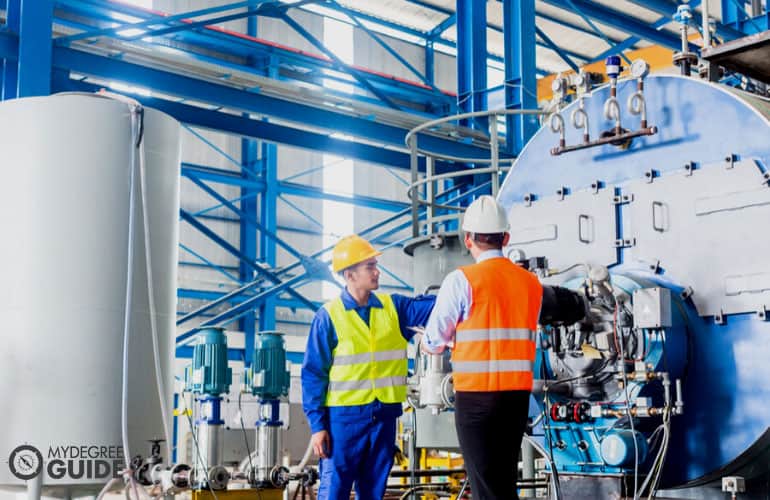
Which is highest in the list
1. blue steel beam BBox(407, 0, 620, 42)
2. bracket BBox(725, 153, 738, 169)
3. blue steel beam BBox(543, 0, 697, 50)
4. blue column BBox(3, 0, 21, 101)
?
blue steel beam BBox(407, 0, 620, 42)

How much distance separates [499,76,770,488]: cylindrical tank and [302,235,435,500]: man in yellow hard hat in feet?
5.10

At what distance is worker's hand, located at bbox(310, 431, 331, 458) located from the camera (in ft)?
16.6

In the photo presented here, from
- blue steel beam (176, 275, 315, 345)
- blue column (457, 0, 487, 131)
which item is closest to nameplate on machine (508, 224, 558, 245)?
blue column (457, 0, 487, 131)

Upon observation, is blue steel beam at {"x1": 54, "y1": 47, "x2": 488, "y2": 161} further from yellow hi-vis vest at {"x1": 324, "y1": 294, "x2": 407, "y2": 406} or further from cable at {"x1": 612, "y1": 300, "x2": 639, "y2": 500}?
cable at {"x1": 612, "y1": 300, "x2": 639, "y2": 500}

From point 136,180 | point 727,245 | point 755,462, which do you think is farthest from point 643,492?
point 136,180

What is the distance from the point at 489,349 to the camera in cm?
445

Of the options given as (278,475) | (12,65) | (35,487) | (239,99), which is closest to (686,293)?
(278,475)

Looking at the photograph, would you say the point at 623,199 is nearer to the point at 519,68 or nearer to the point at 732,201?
the point at 732,201

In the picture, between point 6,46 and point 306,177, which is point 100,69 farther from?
point 306,177

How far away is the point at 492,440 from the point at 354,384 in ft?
3.31

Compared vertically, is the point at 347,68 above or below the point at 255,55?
below

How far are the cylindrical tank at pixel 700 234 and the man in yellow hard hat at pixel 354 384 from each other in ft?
5.10

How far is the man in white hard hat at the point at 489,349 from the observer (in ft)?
14.4

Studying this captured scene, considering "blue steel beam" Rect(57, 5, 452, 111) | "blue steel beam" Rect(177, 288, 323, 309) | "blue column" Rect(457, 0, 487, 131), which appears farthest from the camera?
"blue steel beam" Rect(177, 288, 323, 309)
